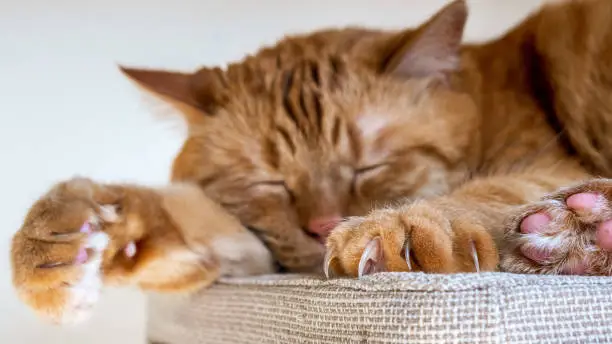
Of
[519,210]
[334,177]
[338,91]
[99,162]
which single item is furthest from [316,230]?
[99,162]

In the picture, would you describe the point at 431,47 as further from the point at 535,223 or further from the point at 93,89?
the point at 93,89

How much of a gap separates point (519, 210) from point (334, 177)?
0.44 m

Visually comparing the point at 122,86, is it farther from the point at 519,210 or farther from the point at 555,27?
the point at 519,210

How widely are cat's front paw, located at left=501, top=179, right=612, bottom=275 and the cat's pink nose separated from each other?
429mm

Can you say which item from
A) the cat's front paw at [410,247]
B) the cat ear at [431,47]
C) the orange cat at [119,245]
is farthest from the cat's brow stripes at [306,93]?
the cat's front paw at [410,247]

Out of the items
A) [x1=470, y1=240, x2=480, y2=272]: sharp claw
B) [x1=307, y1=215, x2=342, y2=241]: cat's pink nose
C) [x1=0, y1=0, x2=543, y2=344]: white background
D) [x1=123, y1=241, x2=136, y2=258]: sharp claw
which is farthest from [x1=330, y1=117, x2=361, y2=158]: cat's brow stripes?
[x1=0, y1=0, x2=543, y2=344]: white background

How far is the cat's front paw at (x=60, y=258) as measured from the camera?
0.92 metres

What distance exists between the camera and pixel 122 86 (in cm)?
215

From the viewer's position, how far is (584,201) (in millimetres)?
791

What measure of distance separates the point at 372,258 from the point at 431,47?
640 mm

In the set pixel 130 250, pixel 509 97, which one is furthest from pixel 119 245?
pixel 509 97

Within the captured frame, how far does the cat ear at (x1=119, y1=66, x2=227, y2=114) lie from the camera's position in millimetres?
1358

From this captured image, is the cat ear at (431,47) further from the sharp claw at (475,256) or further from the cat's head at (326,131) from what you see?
the sharp claw at (475,256)

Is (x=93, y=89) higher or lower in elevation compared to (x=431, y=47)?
lower
